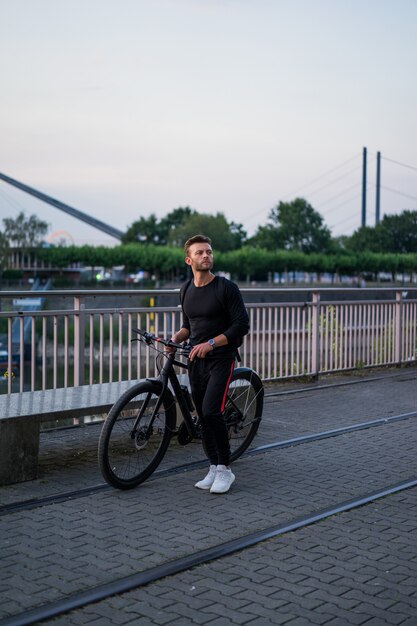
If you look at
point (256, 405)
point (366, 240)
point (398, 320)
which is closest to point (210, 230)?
point (366, 240)

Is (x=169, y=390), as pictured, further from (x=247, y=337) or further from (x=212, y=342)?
(x=247, y=337)

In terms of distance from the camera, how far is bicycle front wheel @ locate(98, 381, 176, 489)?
5.97 m

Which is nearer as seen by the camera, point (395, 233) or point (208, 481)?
point (208, 481)

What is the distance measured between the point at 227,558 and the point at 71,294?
415 centimetres

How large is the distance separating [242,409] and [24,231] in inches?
5342

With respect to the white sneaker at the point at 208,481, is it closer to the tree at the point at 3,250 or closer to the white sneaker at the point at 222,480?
the white sneaker at the point at 222,480

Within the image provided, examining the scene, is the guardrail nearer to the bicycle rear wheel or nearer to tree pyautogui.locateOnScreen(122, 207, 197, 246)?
the bicycle rear wheel

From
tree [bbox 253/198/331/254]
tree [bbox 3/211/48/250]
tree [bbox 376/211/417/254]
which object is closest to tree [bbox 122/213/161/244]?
tree [bbox 3/211/48/250]

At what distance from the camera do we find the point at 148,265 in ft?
384

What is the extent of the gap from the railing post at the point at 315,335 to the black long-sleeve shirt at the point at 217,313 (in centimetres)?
589

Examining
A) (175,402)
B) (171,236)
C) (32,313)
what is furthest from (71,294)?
(171,236)

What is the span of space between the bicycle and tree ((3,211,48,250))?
439 feet

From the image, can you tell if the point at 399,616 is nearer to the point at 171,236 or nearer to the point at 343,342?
the point at 343,342

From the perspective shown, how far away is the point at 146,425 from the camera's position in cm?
629
